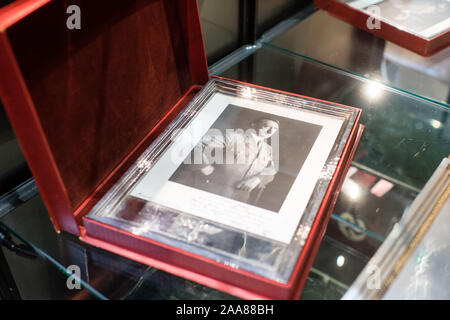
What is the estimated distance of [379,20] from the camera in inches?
33.8

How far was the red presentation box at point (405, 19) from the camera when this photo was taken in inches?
32.2

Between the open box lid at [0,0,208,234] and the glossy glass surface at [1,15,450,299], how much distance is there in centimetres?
6

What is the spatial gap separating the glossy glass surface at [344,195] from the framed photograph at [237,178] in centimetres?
5

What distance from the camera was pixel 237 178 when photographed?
60 cm

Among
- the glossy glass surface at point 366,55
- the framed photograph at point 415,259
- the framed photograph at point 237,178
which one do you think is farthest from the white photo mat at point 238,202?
the glossy glass surface at point 366,55

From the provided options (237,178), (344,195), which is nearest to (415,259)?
(344,195)

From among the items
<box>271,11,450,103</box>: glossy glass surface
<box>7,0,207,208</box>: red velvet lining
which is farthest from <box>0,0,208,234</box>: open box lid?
<box>271,11,450,103</box>: glossy glass surface

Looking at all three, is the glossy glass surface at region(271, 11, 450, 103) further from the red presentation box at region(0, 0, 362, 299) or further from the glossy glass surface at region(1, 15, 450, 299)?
the red presentation box at region(0, 0, 362, 299)

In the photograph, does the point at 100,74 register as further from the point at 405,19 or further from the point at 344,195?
the point at 405,19

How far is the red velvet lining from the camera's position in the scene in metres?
0.46

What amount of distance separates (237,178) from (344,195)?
0.16 m

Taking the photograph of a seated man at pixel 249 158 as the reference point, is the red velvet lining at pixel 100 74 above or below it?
above

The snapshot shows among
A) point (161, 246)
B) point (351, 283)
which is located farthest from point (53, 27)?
point (351, 283)

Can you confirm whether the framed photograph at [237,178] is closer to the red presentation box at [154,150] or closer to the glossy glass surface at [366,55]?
the red presentation box at [154,150]
